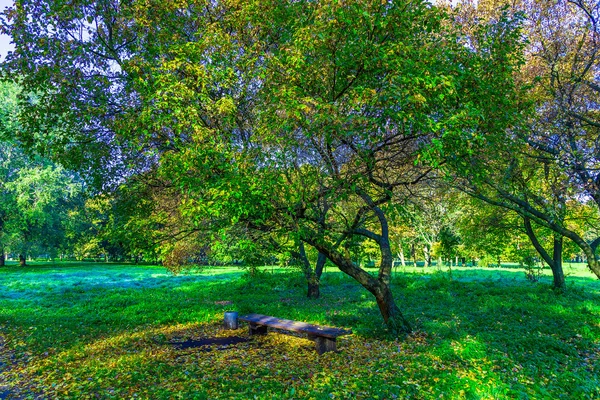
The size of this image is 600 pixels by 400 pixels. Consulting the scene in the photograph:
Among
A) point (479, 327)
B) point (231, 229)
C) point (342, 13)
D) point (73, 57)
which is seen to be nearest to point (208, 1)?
point (73, 57)

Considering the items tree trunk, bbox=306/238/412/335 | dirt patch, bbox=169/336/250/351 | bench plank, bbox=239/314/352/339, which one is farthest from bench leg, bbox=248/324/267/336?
tree trunk, bbox=306/238/412/335

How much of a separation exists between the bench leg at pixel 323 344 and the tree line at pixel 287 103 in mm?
1784

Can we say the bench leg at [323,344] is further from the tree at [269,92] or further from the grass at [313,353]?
the tree at [269,92]

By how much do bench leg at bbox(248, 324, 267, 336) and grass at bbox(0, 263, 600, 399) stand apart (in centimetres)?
23

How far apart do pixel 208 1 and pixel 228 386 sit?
8142 mm

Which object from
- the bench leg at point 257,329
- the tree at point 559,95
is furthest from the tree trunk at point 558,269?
the bench leg at point 257,329

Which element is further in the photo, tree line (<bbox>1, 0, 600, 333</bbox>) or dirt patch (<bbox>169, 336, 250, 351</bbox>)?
dirt patch (<bbox>169, 336, 250, 351</bbox>)

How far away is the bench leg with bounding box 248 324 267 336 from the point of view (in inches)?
399

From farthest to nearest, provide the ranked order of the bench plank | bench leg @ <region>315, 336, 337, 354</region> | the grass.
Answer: bench leg @ <region>315, 336, 337, 354</region>, the bench plank, the grass

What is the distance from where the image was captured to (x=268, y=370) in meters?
7.00

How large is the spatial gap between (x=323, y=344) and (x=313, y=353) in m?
0.34

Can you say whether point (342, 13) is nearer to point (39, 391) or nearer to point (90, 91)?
point (90, 91)

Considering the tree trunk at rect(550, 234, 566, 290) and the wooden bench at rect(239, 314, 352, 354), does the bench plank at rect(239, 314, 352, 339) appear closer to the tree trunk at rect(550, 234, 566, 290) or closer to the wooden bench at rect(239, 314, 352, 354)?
the wooden bench at rect(239, 314, 352, 354)

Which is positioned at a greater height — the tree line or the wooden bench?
the tree line
